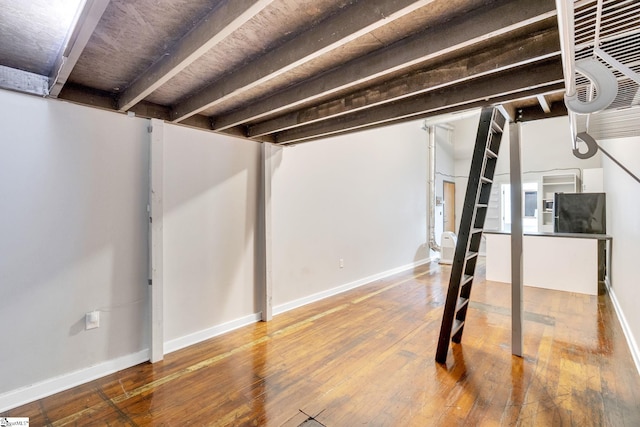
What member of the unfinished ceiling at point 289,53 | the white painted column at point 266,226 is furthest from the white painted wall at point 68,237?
the white painted column at point 266,226

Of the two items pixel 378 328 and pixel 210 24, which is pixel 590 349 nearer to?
pixel 378 328

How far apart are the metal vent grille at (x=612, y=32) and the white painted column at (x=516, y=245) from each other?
159 centimetres

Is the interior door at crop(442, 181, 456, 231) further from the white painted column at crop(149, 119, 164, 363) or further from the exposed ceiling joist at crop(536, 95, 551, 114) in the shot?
the white painted column at crop(149, 119, 164, 363)

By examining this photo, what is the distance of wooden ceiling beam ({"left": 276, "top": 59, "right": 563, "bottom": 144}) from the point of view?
175 centimetres

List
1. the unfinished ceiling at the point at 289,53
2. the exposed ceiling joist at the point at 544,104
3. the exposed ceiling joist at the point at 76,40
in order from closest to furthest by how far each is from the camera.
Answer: the exposed ceiling joist at the point at 76,40
the unfinished ceiling at the point at 289,53
the exposed ceiling joist at the point at 544,104

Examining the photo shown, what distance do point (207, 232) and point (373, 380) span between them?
Answer: 203 centimetres

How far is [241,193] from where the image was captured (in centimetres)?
331

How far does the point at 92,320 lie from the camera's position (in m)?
2.29

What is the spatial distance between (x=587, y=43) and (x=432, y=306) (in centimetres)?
362

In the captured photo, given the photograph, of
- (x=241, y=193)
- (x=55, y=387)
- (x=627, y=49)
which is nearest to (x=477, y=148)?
(x=627, y=49)

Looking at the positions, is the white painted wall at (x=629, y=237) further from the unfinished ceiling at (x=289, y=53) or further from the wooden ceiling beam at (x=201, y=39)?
the wooden ceiling beam at (x=201, y=39)

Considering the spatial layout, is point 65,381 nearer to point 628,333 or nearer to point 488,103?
point 488,103

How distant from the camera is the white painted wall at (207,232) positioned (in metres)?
2.76

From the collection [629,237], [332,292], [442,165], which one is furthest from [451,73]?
[442,165]
